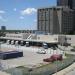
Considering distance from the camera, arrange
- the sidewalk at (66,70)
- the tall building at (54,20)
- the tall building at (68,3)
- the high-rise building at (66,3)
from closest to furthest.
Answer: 1. the sidewalk at (66,70)
2. the tall building at (54,20)
3. the tall building at (68,3)
4. the high-rise building at (66,3)

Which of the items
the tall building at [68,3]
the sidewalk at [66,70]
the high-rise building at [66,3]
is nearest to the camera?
the sidewalk at [66,70]

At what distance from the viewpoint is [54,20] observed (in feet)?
444

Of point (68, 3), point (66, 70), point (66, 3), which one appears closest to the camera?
point (66, 70)

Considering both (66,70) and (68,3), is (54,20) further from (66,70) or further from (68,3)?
(66,70)

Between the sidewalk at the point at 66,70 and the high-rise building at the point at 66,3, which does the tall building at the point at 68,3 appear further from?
the sidewalk at the point at 66,70

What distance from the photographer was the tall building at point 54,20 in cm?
13450

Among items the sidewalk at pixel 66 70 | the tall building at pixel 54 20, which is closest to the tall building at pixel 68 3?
the tall building at pixel 54 20

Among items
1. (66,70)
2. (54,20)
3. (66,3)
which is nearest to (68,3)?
(66,3)

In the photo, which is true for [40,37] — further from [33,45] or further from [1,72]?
[1,72]

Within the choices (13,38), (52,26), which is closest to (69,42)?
(13,38)

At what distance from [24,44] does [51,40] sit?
12218 millimetres

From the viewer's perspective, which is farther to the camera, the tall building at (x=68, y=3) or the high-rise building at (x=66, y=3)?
the high-rise building at (x=66, y=3)

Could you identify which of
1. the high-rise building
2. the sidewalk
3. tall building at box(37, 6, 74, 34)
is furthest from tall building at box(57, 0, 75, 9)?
the sidewalk

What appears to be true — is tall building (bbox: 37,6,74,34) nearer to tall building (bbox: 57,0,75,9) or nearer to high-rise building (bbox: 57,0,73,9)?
tall building (bbox: 57,0,75,9)
